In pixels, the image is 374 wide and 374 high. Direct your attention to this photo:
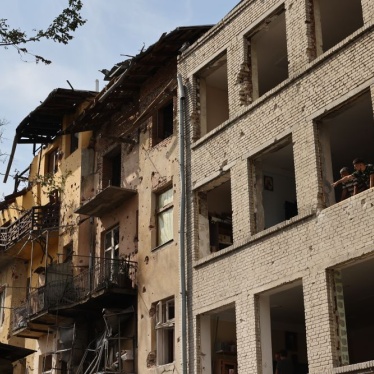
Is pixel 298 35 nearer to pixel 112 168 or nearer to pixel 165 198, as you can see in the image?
pixel 165 198

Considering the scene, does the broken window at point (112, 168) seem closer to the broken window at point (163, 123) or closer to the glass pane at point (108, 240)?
the glass pane at point (108, 240)

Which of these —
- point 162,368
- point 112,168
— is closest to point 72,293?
point 112,168

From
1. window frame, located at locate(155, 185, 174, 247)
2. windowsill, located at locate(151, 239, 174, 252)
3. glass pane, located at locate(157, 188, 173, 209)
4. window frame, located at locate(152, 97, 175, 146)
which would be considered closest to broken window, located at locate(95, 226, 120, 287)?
windowsill, located at locate(151, 239, 174, 252)

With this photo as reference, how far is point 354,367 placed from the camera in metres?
13.9

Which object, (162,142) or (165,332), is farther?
(162,142)

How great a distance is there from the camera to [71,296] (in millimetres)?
23469

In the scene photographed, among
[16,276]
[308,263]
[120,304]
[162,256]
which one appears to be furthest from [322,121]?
[16,276]

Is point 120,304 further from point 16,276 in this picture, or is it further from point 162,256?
point 16,276

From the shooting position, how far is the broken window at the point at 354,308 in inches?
583

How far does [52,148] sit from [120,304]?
9.92 metres

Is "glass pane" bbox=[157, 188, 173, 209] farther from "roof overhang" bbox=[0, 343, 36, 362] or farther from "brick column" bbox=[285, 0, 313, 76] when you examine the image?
"roof overhang" bbox=[0, 343, 36, 362]

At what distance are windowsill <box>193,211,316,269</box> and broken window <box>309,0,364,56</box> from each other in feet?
12.4

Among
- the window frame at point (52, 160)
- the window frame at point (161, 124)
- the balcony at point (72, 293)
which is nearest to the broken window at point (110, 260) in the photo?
the balcony at point (72, 293)

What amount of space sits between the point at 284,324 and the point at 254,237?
4.31m
